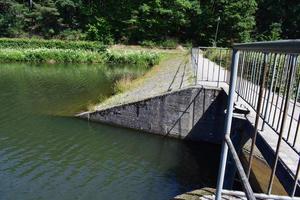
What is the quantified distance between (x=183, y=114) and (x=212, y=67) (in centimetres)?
626

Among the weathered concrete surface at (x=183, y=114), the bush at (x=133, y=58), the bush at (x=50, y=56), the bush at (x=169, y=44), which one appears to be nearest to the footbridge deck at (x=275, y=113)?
the weathered concrete surface at (x=183, y=114)

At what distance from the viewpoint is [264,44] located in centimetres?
238

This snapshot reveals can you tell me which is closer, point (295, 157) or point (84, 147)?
point (295, 157)

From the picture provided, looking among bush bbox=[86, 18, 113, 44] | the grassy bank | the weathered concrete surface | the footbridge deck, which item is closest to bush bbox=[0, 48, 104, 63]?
the grassy bank

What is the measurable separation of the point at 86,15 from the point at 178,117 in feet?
119

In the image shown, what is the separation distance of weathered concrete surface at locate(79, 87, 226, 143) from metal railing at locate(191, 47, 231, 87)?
754 mm

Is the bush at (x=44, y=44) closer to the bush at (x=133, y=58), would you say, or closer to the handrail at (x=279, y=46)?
the bush at (x=133, y=58)

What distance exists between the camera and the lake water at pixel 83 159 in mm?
8250

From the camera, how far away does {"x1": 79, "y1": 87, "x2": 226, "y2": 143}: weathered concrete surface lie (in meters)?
11.1

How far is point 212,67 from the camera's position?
16.9m

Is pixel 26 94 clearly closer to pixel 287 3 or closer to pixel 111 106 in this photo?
pixel 111 106

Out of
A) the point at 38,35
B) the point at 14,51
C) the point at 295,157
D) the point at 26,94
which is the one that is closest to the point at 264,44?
the point at 295,157

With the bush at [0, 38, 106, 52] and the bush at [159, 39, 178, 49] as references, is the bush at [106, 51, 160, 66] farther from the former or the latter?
the bush at [159, 39, 178, 49]

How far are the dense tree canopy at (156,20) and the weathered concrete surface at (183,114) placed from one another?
2796 cm
